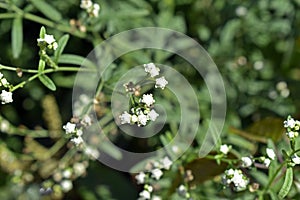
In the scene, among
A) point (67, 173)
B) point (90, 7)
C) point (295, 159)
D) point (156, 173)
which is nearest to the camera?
point (295, 159)

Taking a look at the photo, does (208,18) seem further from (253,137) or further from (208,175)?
(208,175)

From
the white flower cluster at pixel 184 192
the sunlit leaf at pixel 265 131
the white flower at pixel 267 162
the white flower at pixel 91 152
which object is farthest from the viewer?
the sunlit leaf at pixel 265 131

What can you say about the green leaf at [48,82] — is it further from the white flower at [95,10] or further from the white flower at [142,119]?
the white flower at [95,10]

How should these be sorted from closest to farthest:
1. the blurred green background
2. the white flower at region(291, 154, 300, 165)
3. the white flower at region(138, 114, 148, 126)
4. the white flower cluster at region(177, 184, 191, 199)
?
the white flower at region(138, 114, 148, 126) < the white flower at region(291, 154, 300, 165) < the white flower cluster at region(177, 184, 191, 199) < the blurred green background

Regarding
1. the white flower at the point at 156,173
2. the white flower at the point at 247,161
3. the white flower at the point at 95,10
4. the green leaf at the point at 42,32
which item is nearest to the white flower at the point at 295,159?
the white flower at the point at 247,161

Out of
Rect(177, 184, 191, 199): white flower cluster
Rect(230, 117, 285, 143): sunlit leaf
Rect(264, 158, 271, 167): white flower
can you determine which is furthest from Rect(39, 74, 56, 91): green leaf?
Rect(230, 117, 285, 143): sunlit leaf

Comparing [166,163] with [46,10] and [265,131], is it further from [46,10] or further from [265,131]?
[46,10]

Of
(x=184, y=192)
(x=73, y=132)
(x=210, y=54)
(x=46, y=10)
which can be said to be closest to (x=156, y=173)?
(x=184, y=192)

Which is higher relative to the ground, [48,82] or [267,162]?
[48,82]

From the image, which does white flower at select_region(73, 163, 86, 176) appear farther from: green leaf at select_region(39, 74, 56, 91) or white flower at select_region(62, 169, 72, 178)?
green leaf at select_region(39, 74, 56, 91)

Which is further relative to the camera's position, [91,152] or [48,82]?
[91,152]

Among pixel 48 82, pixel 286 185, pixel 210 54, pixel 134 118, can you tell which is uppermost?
pixel 210 54

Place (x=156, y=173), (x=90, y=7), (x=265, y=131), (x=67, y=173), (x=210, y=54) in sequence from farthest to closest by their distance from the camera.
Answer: (x=210, y=54) < (x=265, y=131) < (x=67, y=173) < (x=90, y=7) < (x=156, y=173)
